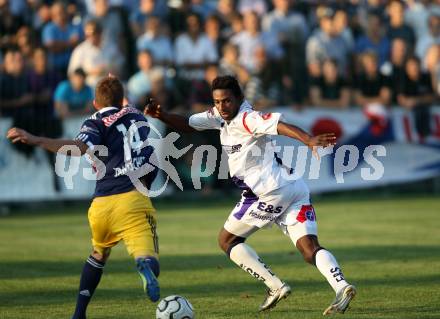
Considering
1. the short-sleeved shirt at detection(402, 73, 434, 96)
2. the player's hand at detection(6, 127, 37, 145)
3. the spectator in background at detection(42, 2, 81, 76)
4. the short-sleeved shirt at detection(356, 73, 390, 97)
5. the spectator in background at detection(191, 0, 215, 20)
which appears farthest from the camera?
the short-sleeved shirt at detection(402, 73, 434, 96)

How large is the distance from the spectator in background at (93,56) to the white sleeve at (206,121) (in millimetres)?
9698

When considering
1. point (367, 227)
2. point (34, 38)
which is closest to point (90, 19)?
point (34, 38)

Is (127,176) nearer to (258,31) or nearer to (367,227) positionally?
(367,227)

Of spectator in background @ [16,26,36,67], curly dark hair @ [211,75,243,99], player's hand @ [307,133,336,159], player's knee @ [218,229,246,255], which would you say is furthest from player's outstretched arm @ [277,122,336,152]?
spectator in background @ [16,26,36,67]

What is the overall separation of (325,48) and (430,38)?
2.80 m

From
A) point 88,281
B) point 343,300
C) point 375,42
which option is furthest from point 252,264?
point 375,42

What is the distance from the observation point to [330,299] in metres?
9.32

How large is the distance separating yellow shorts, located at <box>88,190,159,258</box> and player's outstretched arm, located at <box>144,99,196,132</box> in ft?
3.69

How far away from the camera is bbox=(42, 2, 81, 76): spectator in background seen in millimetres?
19266

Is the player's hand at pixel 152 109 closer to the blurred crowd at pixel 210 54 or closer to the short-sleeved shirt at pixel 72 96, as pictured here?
the blurred crowd at pixel 210 54

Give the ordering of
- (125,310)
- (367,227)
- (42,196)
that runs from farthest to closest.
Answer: (42,196) → (367,227) → (125,310)

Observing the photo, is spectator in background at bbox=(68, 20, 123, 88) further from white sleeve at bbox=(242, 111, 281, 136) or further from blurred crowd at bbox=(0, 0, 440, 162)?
white sleeve at bbox=(242, 111, 281, 136)

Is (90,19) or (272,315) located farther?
(90,19)

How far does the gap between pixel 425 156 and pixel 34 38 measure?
347 inches
